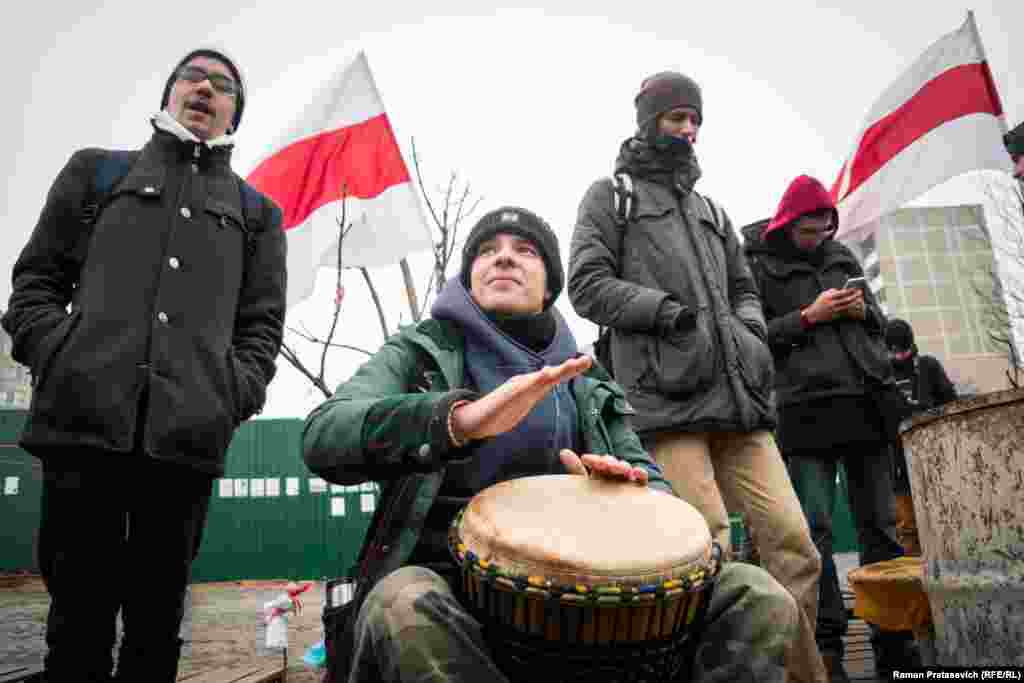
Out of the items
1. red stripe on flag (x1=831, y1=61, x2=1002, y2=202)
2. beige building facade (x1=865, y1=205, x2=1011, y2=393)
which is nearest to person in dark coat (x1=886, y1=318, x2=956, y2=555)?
red stripe on flag (x1=831, y1=61, x2=1002, y2=202)

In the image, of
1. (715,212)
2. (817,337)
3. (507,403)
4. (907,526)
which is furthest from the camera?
(907,526)

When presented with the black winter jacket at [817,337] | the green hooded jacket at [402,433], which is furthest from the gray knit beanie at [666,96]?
the green hooded jacket at [402,433]

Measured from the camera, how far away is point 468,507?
4.69ft

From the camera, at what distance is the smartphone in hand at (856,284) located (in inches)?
131

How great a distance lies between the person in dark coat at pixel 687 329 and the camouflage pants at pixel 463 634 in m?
1.03

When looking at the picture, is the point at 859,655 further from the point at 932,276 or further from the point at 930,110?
the point at 932,276

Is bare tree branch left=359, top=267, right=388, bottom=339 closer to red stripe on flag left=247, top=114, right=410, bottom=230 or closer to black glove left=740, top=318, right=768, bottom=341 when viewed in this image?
red stripe on flag left=247, top=114, right=410, bottom=230

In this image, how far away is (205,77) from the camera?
2.44m

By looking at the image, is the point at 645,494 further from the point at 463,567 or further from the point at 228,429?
the point at 228,429

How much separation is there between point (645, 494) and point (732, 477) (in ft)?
4.15

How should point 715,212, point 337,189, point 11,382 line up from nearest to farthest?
point 715,212 → point 337,189 → point 11,382

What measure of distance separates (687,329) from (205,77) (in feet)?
6.36

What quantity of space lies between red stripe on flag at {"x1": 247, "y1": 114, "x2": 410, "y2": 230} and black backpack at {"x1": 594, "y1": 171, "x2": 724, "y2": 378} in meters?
2.17

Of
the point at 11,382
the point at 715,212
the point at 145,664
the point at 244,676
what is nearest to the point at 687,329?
the point at 715,212
